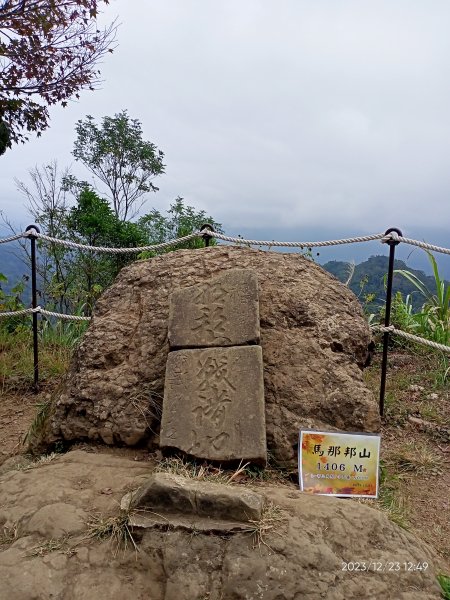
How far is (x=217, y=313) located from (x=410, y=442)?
1.77 m

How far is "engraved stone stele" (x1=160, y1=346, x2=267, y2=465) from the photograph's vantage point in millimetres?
2445

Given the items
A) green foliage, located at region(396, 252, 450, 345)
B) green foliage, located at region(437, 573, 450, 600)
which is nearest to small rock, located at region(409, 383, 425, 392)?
green foliage, located at region(396, 252, 450, 345)

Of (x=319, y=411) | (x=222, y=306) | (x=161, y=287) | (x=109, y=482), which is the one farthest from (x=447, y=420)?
(x=109, y=482)

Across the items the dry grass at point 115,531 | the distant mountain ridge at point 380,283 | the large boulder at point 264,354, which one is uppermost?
the distant mountain ridge at point 380,283

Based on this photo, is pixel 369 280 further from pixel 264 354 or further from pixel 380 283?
pixel 264 354

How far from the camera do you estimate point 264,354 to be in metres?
2.91

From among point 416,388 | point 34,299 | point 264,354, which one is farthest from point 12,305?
point 416,388

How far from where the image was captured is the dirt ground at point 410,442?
Answer: 2623 millimetres

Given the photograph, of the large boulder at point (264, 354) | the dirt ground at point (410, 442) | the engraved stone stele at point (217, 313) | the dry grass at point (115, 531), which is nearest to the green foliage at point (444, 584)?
the dirt ground at point (410, 442)

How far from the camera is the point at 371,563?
6.36ft

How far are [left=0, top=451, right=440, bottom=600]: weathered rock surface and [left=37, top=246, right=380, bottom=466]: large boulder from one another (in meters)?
Answer: 0.59

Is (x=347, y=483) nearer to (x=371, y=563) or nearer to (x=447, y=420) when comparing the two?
(x=371, y=563)

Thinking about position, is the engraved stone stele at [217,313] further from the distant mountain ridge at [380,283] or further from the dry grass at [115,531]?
the distant mountain ridge at [380,283]

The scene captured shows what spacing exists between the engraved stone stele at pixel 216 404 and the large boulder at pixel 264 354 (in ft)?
0.29
